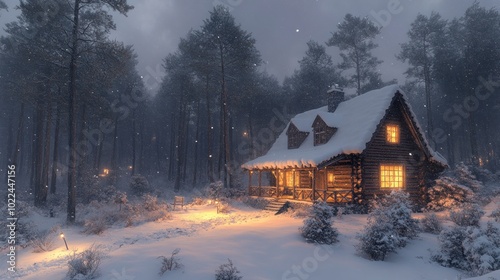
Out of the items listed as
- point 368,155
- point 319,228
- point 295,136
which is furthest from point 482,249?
point 295,136

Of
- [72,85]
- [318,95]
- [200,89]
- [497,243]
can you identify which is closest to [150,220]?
[72,85]

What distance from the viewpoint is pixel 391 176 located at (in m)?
20.5

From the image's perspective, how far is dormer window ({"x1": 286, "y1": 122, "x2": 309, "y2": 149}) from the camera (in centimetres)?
2502

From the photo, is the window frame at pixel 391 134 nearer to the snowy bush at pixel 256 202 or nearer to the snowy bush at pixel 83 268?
the snowy bush at pixel 256 202

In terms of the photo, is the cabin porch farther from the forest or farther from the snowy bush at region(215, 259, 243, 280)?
the snowy bush at region(215, 259, 243, 280)

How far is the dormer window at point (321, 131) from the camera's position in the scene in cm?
2189

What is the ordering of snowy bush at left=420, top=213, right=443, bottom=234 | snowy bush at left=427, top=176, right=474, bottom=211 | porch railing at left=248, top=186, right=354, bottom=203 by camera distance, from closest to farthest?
1. snowy bush at left=420, top=213, right=443, bottom=234
2. snowy bush at left=427, top=176, right=474, bottom=211
3. porch railing at left=248, top=186, right=354, bottom=203

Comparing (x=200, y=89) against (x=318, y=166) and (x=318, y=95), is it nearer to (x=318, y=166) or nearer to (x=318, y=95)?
(x=318, y=95)

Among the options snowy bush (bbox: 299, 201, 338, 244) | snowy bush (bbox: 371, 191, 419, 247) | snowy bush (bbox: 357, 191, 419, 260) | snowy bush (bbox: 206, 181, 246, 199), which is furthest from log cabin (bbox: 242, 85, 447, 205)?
snowy bush (bbox: 371, 191, 419, 247)

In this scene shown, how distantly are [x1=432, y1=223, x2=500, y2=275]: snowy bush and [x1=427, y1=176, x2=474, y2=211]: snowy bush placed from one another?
26.7ft

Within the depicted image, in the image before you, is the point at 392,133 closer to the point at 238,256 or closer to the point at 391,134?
the point at 391,134

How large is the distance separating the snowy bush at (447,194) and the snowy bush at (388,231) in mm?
7310

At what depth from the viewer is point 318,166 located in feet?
57.9

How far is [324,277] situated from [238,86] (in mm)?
31136
